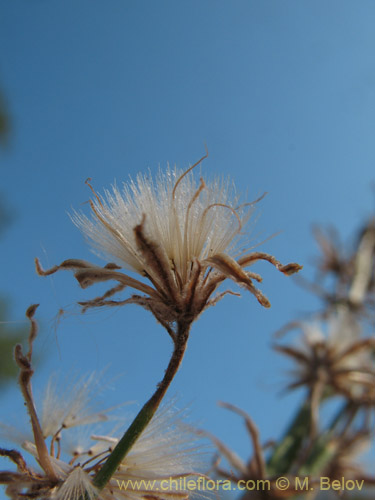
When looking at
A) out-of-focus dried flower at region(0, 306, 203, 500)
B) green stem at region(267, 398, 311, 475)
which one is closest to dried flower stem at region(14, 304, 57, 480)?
out-of-focus dried flower at region(0, 306, 203, 500)

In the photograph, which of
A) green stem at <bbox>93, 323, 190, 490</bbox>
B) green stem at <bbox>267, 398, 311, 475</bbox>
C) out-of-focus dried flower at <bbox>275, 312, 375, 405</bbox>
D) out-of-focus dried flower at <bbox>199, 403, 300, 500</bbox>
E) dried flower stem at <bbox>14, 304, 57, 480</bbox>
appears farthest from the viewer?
out-of-focus dried flower at <bbox>275, 312, 375, 405</bbox>

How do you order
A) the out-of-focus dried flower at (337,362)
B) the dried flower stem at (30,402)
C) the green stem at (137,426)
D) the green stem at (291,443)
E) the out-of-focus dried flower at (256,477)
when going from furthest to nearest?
the out-of-focus dried flower at (337,362), the green stem at (291,443), the out-of-focus dried flower at (256,477), the dried flower stem at (30,402), the green stem at (137,426)

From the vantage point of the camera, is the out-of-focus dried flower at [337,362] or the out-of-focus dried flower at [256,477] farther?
the out-of-focus dried flower at [337,362]

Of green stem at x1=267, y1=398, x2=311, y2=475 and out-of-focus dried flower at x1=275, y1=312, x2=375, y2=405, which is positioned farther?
out-of-focus dried flower at x1=275, y1=312, x2=375, y2=405

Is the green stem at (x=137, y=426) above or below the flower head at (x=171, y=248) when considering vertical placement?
below

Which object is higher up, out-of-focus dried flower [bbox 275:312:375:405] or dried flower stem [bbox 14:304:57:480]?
out-of-focus dried flower [bbox 275:312:375:405]

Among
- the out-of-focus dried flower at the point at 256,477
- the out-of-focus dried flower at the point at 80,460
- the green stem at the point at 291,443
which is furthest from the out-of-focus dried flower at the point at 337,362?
the out-of-focus dried flower at the point at 80,460

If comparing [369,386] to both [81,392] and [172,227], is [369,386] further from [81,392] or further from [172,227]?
[172,227]

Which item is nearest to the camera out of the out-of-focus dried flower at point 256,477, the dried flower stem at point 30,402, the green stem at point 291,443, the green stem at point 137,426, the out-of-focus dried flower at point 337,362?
the green stem at point 137,426

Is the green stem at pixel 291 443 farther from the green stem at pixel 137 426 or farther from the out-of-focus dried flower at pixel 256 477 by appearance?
the green stem at pixel 137 426

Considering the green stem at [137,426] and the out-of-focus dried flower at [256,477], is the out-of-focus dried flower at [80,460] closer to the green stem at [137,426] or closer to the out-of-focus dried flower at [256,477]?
the green stem at [137,426]

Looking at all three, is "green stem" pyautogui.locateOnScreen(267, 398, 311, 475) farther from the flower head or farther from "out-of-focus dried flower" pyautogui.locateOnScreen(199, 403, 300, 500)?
the flower head
